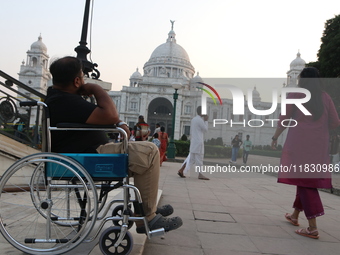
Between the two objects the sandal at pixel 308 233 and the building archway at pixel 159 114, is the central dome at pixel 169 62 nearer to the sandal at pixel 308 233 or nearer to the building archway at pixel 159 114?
the building archway at pixel 159 114

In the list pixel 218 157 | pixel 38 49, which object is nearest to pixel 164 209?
pixel 218 157

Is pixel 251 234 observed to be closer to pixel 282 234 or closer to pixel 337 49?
pixel 282 234

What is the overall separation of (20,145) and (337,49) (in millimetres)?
17822

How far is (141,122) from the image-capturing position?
9.99m

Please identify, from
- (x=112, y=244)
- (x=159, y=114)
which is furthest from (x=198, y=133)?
(x=159, y=114)

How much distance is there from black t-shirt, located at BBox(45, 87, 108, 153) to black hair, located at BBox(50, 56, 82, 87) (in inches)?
3.3

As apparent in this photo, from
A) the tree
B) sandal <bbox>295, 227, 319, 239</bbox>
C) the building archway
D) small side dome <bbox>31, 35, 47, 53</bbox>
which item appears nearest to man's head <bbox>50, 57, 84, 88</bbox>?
sandal <bbox>295, 227, 319, 239</bbox>

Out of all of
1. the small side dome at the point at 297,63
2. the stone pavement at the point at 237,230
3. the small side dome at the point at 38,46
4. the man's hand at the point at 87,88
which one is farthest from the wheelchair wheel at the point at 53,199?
the small side dome at the point at 38,46

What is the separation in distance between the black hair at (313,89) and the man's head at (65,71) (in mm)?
2303

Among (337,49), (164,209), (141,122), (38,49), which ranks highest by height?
(38,49)

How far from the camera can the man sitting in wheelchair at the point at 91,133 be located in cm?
205

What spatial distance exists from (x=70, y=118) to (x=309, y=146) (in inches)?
93.4

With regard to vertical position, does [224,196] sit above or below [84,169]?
below

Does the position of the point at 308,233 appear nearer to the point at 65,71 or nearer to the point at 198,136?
the point at 65,71
